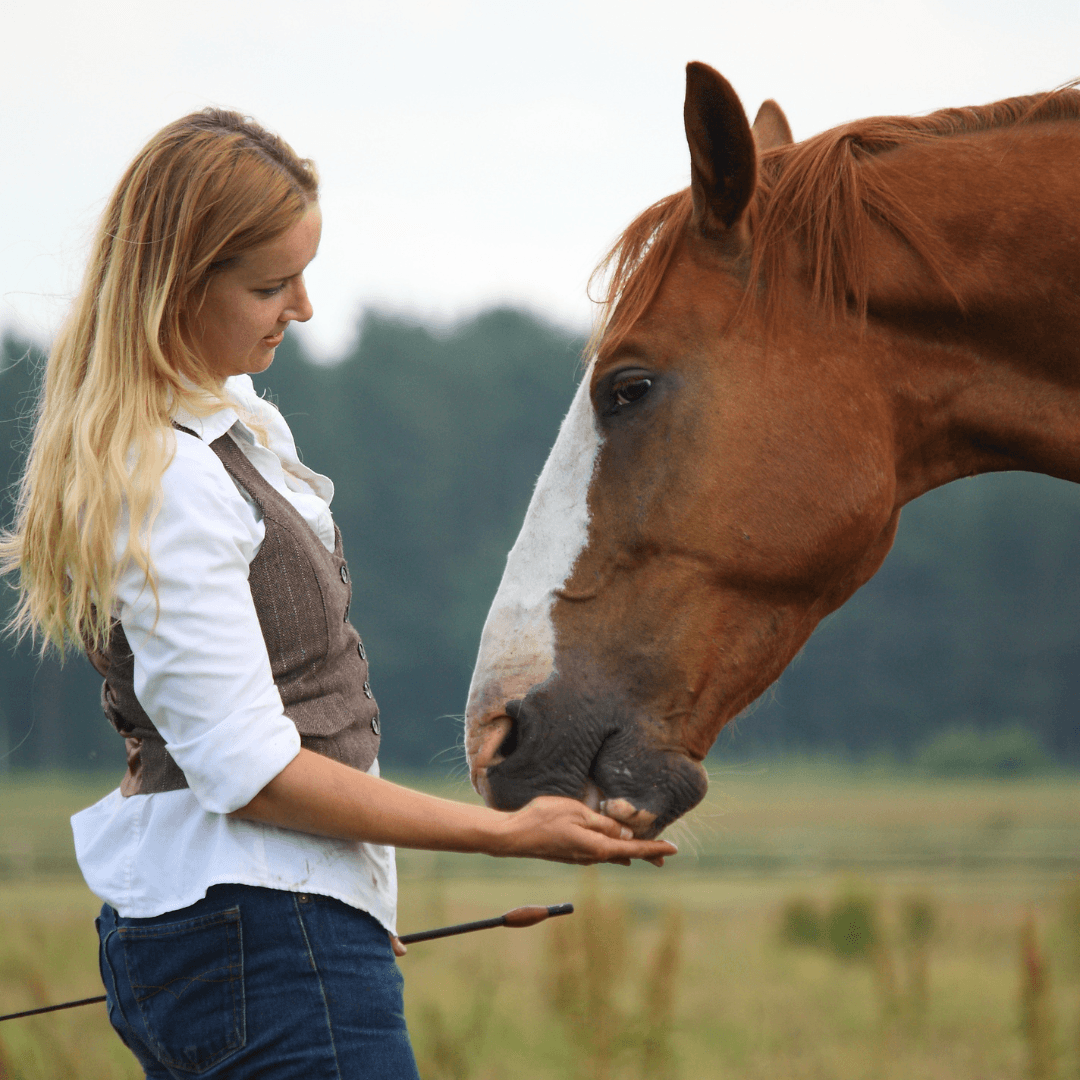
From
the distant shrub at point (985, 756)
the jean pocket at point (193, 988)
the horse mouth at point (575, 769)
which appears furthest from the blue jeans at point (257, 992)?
the distant shrub at point (985, 756)

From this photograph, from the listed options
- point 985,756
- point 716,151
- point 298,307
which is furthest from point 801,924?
point 985,756

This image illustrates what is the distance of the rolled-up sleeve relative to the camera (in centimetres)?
147

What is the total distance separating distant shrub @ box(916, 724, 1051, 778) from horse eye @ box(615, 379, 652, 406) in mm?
42058

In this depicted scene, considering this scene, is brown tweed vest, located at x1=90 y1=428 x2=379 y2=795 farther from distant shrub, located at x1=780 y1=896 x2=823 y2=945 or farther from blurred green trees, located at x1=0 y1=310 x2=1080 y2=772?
blurred green trees, located at x1=0 y1=310 x2=1080 y2=772

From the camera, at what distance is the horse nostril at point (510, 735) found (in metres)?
1.93

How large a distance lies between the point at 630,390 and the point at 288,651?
83cm

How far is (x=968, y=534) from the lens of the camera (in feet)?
163

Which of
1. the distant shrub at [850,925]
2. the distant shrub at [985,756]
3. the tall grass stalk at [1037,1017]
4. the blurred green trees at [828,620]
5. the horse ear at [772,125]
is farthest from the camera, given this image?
the blurred green trees at [828,620]

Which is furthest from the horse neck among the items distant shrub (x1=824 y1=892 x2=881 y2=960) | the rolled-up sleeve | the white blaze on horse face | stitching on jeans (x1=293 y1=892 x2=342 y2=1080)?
distant shrub (x1=824 y1=892 x2=881 y2=960)

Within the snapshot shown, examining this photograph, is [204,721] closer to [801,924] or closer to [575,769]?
[575,769]

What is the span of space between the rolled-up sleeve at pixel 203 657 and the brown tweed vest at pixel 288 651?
0.38 feet

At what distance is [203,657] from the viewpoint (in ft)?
4.83

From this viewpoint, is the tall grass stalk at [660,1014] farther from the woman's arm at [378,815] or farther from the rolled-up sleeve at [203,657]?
A: the rolled-up sleeve at [203,657]

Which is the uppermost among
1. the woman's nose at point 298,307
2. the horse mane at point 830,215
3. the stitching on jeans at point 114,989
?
the horse mane at point 830,215
